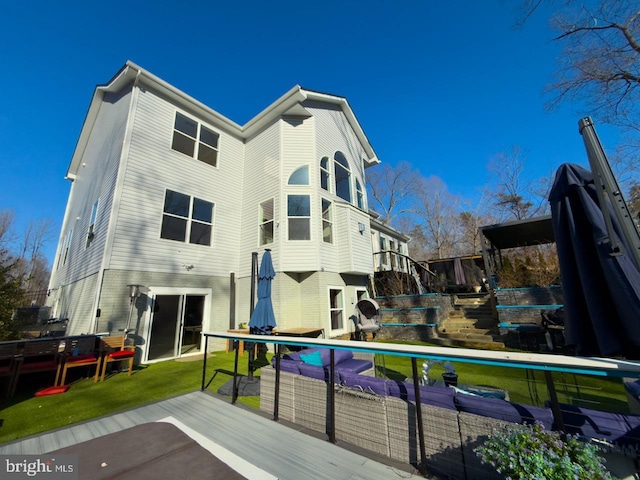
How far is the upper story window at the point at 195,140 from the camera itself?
9742 millimetres

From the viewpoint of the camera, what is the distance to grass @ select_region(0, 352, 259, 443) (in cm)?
378

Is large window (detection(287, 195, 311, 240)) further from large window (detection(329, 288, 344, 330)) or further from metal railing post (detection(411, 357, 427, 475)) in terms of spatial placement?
metal railing post (detection(411, 357, 427, 475))

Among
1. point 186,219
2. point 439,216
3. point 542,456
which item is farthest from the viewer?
point 439,216

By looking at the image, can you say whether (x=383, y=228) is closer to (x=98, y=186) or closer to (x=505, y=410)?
(x=98, y=186)

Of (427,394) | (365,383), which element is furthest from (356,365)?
(427,394)

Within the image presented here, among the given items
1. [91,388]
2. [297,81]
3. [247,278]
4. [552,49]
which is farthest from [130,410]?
[552,49]

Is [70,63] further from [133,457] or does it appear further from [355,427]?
[355,427]

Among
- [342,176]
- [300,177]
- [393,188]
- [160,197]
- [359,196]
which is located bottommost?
[160,197]

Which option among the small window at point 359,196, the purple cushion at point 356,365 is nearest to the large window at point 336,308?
the purple cushion at point 356,365

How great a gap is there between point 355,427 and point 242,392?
2659 mm

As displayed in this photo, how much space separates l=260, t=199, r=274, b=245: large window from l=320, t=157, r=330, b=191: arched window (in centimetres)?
242

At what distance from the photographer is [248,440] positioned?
9.61 feet

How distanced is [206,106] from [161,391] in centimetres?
1012

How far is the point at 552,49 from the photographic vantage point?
34.9 feet
